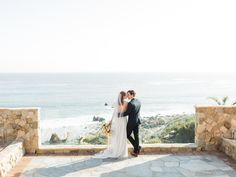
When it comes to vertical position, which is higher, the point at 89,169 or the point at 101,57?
the point at 101,57

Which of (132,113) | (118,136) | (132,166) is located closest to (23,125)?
(118,136)

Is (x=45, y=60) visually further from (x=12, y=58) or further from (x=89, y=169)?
(x=89, y=169)

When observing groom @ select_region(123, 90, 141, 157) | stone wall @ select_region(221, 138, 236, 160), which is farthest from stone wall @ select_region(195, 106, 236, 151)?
groom @ select_region(123, 90, 141, 157)

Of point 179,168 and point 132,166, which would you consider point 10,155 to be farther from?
point 179,168

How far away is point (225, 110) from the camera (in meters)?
10.3

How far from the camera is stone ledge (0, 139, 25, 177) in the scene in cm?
809

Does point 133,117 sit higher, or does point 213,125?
point 133,117

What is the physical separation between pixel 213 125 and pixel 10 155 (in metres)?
5.04

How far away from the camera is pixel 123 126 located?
385 inches

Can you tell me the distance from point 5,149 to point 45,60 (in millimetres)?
93803

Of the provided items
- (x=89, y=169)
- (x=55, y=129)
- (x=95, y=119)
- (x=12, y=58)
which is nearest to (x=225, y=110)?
(x=89, y=169)

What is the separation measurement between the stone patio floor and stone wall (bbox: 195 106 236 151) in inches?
17.4

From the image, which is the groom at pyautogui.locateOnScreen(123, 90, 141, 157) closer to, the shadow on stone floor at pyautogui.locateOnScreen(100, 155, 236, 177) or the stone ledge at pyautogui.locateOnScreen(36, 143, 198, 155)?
the stone ledge at pyautogui.locateOnScreen(36, 143, 198, 155)

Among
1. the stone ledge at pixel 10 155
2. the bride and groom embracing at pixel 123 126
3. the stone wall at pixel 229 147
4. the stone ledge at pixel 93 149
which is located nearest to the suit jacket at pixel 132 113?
the bride and groom embracing at pixel 123 126
